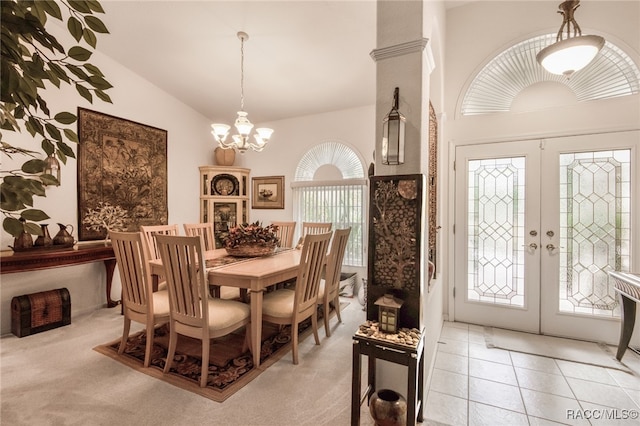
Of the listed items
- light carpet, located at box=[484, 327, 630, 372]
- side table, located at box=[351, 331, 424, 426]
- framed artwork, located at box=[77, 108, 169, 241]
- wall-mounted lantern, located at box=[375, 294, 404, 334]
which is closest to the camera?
side table, located at box=[351, 331, 424, 426]

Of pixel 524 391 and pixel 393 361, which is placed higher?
pixel 393 361

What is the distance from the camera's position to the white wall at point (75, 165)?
10.7ft

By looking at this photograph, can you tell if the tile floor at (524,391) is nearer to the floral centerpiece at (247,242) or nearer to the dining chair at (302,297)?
the dining chair at (302,297)

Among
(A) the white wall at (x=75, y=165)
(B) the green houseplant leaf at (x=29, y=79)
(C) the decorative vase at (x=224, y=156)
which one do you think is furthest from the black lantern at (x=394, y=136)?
(C) the decorative vase at (x=224, y=156)

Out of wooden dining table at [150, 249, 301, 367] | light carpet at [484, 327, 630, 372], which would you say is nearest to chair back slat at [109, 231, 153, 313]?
wooden dining table at [150, 249, 301, 367]

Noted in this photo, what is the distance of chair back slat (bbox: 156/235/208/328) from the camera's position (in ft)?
6.82

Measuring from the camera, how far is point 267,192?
5.39m

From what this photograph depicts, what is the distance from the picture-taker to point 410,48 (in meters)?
1.80

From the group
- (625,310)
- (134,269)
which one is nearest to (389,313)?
(134,269)

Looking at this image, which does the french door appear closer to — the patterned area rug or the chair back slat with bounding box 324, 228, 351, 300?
the chair back slat with bounding box 324, 228, 351, 300

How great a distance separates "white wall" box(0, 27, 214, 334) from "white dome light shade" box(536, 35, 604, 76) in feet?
15.6

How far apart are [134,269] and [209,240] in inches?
64.3

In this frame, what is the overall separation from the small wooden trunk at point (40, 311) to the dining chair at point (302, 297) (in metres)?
2.45

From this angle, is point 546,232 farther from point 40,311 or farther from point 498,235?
point 40,311
